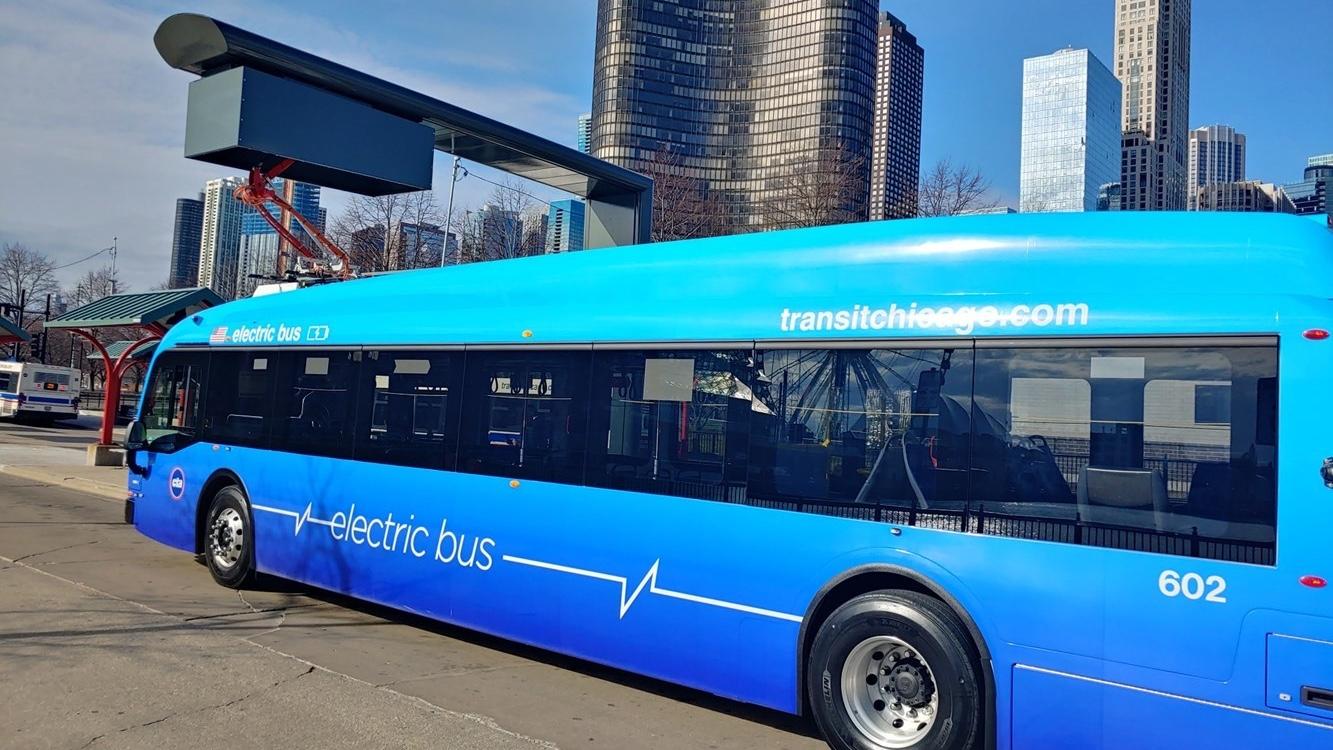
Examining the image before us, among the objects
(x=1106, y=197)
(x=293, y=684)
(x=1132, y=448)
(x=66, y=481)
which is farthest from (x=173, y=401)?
(x=1106, y=197)

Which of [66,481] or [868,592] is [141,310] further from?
[868,592]

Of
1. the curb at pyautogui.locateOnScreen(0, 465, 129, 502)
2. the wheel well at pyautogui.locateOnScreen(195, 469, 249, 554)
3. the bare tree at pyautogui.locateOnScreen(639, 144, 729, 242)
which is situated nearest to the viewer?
the wheel well at pyautogui.locateOnScreen(195, 469, 249, 554)

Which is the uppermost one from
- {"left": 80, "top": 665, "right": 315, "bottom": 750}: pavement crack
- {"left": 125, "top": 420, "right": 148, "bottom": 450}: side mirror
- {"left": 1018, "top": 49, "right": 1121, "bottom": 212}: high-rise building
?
{"left": 1018, "top": 49, "right": 1121, "bottom": 212}: high-rise building

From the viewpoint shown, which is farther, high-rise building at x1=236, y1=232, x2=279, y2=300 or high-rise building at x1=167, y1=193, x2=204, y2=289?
high-rise building at x1=167, y1=193, x2=204, y2=289

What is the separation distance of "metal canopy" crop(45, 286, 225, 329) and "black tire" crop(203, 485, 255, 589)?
11.9 meters

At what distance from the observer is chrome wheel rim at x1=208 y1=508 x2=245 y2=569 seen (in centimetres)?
938

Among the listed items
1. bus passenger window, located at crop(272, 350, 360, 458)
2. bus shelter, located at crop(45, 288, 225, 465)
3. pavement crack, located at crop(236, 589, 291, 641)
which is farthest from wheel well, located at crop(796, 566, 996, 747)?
bus shelter, located at crop(45, 288, 225, 465)

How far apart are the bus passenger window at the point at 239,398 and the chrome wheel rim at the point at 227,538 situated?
74cm

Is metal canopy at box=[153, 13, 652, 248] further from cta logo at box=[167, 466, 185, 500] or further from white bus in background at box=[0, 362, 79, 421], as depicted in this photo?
white bus in background at box=[0, 362, 79, 421]

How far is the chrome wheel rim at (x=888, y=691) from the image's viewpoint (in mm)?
5137

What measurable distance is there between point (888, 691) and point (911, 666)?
0.20 metres

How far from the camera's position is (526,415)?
280 inches

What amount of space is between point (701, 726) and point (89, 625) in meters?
5.05

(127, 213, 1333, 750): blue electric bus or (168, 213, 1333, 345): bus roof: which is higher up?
(168, 213, 1333, 345): bus roof
